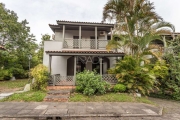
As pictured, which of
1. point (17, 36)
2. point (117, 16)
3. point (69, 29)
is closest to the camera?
point (117, 16)

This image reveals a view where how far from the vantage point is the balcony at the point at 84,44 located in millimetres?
11055

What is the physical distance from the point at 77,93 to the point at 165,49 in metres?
8.17

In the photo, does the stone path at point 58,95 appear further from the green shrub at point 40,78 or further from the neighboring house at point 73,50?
the neighboring house at point 73,50

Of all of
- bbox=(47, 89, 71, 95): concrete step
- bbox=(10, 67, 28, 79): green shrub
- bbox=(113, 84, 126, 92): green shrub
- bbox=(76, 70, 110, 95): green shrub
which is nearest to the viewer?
bbox=(76, 70, 110, 95): green shrub

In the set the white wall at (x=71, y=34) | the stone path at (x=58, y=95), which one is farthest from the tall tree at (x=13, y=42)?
the stone path at (x=58, y=95)

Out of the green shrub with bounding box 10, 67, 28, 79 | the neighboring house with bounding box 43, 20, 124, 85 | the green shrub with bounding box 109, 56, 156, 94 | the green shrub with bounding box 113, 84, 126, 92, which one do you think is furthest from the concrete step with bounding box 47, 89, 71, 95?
the green shrub with bounding box 10, 67, 28, 79

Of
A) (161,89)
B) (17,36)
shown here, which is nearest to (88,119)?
(161,89)

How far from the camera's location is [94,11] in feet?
45.3

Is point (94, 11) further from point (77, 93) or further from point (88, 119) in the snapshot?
point (88, 119)

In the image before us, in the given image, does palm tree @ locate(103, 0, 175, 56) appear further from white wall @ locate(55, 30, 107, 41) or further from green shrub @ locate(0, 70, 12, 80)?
green shrub @ locate(0, 70, 12, 80)

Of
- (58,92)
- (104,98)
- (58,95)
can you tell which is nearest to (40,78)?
(58,92)

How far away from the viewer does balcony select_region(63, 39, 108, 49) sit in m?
11.1

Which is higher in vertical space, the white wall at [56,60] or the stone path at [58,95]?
the white wall at [56,60]

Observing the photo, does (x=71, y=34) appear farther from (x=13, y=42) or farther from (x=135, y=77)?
(x=13, y=42)
